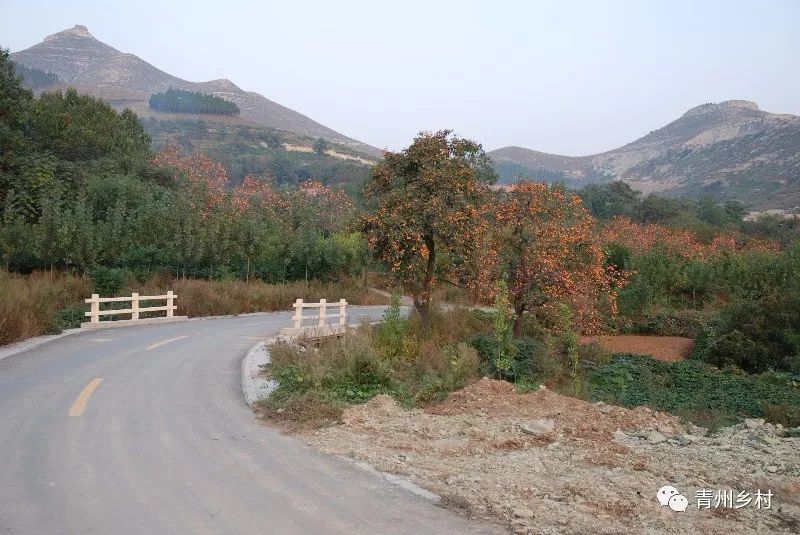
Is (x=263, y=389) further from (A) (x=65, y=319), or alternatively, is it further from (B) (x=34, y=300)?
(A) (x=65, y=319)

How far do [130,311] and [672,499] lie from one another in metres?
21.3

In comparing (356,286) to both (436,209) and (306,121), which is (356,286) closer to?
(436,209)

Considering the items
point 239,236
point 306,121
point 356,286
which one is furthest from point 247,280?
point 306,121

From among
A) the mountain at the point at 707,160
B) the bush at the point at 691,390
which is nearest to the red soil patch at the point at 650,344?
the bush at the point at 691,390

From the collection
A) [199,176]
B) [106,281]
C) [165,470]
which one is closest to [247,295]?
[106,281]

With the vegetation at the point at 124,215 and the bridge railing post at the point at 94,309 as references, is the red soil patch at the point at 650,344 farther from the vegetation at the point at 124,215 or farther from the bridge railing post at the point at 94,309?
the bridge railing post at the point at 94,309

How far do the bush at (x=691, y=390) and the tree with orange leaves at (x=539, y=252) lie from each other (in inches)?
92.0

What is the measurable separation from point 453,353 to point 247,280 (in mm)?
22227

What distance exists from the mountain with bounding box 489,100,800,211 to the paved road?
301 ft

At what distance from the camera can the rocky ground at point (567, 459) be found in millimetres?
6238

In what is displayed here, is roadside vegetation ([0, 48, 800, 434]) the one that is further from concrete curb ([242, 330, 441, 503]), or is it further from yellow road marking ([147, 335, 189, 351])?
yellow road marking ([147, 335, 189, 351])

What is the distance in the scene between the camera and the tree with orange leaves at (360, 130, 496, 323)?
63.7 feet

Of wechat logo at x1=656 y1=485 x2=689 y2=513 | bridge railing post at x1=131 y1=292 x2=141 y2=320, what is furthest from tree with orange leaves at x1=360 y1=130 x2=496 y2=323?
wechat logo at x1=656 y1=485 x2=689 y2=513

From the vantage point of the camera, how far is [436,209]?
1931 centimetres
